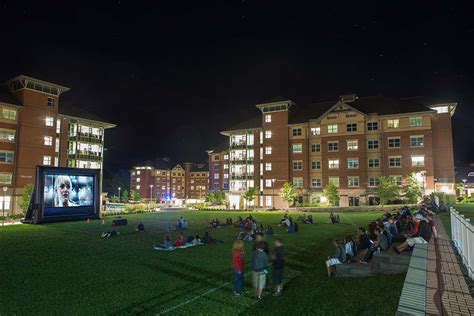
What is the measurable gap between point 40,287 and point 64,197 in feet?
91.9

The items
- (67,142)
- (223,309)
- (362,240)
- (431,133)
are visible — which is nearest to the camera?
(223,309)

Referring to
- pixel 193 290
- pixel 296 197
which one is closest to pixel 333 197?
pixel 296 197

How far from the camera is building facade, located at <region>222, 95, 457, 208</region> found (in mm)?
55688

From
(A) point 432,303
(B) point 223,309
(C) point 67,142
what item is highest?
(C) point 67,142

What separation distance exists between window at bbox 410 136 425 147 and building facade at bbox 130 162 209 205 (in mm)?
96349

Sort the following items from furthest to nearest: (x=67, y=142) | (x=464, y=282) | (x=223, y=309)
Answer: (x=67, y=142) < (x=223, y=309) < (x=464, y=282)

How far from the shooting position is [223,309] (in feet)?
32.0

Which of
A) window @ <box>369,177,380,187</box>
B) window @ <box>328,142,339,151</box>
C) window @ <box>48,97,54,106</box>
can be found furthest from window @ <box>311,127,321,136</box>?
window @ <box>48,97,54,106</box>

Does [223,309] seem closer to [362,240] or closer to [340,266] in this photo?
[340,266]

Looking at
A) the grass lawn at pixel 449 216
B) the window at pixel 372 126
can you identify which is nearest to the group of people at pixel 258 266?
the grass lawn at pixel 449 216

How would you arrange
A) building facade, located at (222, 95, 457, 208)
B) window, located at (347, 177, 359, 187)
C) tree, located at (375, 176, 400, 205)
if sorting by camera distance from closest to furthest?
1. tree, located at (375, 176, 400, 205)
2. building facade, located at (222, 95, 457, 208)
3. window, located at (347, 177, 359, 187)

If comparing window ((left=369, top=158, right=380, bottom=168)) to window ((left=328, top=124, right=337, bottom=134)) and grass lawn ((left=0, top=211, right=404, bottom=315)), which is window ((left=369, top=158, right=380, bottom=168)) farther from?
grass lawn ((left=0, top=211, right=404, bottom=315))

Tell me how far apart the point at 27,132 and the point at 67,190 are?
2335 cm

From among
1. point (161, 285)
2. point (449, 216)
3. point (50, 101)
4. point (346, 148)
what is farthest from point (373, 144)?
point (50, 101)
